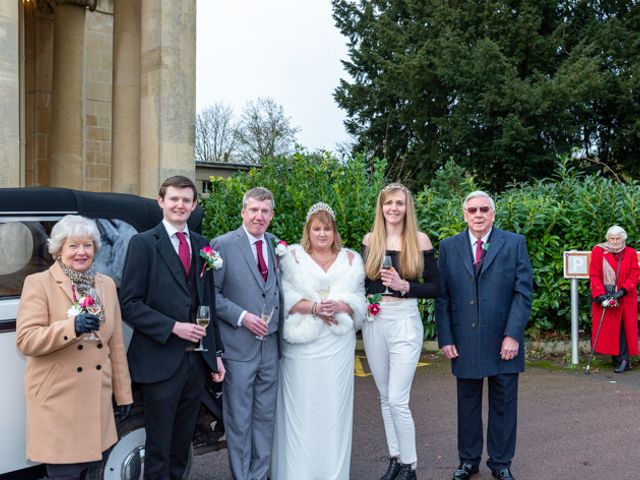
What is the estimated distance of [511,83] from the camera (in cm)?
1975

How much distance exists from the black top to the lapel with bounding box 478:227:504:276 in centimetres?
37

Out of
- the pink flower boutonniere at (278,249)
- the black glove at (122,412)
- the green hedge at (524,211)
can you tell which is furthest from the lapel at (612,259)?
the black glove at (122,412)

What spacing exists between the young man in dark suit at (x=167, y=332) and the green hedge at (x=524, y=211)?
6.89 metres

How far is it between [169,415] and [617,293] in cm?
742

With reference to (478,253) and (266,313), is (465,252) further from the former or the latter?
(266,313)

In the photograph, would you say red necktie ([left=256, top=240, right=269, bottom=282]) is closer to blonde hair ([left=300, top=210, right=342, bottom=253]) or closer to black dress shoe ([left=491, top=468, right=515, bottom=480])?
blonde hair ([left=300, top=210, right=342, bottom=253])

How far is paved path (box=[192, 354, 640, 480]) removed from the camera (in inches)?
222

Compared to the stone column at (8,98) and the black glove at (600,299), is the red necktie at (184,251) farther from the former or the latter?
the stone column at (8,98)

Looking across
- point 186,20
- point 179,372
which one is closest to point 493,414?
point 179,372

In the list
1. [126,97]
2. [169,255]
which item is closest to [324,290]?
[169,255]

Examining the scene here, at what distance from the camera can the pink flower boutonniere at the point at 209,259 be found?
14.8 ft

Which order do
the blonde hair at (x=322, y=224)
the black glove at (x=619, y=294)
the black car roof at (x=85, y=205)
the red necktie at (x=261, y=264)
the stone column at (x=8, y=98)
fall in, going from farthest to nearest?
the stone column at (x=8, y=98) < the black glove at (x=619, y=294) < the blonde hair at (x=322, y=224) < the red necktie at (x=261, y=264) < the black car roof at (x=85, y=205)

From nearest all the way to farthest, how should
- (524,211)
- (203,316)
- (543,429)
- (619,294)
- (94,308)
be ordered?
1. (94,308)
2. (203,316)
3. (543,429)
4. (619,294)
5. (524,211)

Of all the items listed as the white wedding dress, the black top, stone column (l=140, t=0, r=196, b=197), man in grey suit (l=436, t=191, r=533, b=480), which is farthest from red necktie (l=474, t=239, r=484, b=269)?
stone column (l=140, t=0, r=196, b=197)
